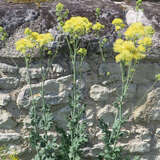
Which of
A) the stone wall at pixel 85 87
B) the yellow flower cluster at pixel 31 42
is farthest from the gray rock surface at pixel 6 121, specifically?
the yellow flower cluster at pixel 31 42

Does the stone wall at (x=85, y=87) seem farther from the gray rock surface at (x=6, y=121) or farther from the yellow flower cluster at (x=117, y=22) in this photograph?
the yellow flower cluster at (x=117, y=22)

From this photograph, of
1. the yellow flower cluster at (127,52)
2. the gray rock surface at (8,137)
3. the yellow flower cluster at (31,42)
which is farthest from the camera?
the gray rock surface at (8,137)

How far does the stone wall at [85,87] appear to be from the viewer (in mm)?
2730

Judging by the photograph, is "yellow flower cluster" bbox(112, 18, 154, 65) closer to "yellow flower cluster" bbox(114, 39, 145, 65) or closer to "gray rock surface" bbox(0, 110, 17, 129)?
"yellow flower cluster" bbox(114, 39, 145, 65)

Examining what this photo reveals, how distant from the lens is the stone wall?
2.73 metres

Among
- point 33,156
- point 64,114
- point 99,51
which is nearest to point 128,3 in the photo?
point 99,51

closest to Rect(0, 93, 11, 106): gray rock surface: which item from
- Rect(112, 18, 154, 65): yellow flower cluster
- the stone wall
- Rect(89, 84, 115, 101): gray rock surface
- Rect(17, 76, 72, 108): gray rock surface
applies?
the stone wall

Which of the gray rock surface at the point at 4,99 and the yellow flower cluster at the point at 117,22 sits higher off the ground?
the yellow flower cluster at the point at 117,22

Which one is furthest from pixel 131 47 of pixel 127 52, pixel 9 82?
pixel 9 82

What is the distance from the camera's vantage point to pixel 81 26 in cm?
219

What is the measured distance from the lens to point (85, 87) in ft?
9.51

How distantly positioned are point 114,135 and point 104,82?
0.57 meters

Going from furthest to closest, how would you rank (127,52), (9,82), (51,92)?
1. (51,92)
2. (9,82)
3. (127,52)

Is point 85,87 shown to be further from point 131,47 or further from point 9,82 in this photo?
point 131,47
